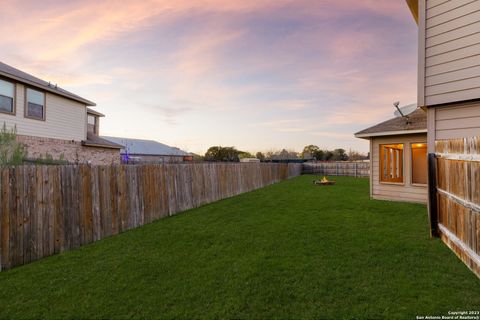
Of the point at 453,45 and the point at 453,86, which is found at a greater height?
the point at 453,45

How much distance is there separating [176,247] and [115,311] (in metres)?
2.04

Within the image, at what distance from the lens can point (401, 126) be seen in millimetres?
9703

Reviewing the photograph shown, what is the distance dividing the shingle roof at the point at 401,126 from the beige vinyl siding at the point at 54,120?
1453cm

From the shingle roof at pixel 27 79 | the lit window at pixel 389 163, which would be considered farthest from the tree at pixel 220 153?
the lit window at pixel 389 163

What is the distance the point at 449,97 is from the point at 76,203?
7.52m

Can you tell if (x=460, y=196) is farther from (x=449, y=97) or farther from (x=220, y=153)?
(x=220, y=153)

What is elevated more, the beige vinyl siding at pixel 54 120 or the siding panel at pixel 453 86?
the beige vinyl siding at pixel 54 120

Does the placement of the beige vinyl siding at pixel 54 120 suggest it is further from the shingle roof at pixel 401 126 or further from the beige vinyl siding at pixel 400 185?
the beige vinyl siding at pixel 400 185

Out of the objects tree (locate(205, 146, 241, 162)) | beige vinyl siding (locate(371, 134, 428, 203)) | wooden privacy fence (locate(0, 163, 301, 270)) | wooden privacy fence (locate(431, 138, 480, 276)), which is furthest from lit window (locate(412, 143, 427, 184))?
tree (locate(205, 146, 241, 162))

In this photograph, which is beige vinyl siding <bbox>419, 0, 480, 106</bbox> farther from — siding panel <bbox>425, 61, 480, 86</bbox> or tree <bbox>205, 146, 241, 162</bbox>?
tree <bbox>205, 146, 241, 162</bbox>

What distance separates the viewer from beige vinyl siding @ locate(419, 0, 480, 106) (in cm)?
491

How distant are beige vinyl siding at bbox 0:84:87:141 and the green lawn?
32.2ft

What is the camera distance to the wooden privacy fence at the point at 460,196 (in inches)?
121

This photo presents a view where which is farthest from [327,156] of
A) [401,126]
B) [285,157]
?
[401,126]
